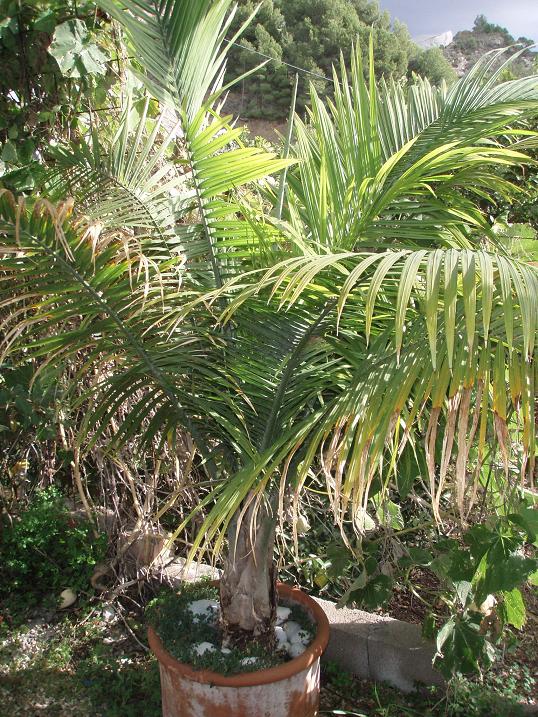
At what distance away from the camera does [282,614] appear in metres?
2.17

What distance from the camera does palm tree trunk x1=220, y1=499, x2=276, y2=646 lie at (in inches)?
71.9

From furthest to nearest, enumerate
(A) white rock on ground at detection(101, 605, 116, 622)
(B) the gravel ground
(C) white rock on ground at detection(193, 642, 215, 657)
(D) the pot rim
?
1. (A) white rock on ground at detection(101, 605, 116, 622)
2. (B) the gravel ground
3. (C) white rock on ground at detection(193, 642, 215, 657)
4. (D) the pot rim

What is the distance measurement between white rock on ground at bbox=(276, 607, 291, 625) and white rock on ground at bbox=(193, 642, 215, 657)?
27 cm

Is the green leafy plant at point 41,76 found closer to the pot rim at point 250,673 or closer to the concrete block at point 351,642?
the pot rim at point 250,673

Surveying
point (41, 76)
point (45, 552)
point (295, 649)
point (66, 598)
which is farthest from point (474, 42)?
point (295, 649)

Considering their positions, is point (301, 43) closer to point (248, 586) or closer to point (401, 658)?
point (401, 658)

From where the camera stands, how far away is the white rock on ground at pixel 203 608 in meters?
2.12

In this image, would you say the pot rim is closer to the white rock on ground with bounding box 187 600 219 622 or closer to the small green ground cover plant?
the small green ground cover plant

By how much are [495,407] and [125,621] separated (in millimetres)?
2085

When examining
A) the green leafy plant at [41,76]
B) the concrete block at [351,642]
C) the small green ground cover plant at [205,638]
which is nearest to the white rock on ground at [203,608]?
the small green ground cover plant at [205,638]

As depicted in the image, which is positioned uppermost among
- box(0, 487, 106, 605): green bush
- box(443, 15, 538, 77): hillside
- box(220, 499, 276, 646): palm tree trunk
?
box(443, 15, 538, 77): hillside

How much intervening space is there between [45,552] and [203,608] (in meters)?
0.99

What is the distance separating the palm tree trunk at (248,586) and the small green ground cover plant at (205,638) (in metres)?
0.04

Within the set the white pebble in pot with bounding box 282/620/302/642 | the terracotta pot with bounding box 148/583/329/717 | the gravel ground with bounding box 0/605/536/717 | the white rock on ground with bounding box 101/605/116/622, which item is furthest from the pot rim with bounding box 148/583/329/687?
the white rock on ground with bounding box 101/605/116/622
